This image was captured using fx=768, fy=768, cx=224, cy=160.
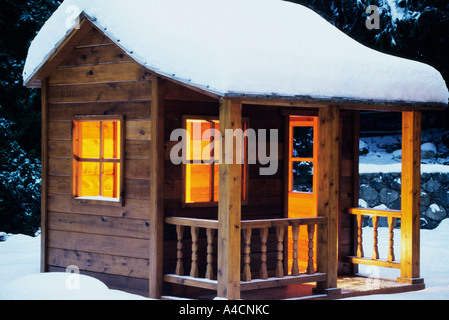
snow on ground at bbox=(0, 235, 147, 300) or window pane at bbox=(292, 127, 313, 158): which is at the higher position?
window pane at bbox=(292, 127, 313, 158)

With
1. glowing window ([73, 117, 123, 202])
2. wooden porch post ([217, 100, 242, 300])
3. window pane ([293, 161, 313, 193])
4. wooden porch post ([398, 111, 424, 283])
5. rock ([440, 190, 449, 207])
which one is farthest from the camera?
window pane ([293, 161, 313, 193])

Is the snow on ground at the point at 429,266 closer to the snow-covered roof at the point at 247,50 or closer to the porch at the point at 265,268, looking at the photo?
the porch at the point at 265,268

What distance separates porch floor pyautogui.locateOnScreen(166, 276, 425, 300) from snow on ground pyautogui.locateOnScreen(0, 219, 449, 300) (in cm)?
24

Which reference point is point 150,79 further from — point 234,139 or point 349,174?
point 349,174

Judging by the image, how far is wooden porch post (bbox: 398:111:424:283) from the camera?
1056 cm

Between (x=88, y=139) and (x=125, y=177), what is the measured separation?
108 cm

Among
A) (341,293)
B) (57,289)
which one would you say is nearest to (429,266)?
(341,293)

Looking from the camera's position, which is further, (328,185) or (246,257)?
(328,185)

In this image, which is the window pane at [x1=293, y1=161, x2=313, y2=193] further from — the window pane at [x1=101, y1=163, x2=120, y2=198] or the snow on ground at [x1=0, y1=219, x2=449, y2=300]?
the window pane at [x1=101, y1=163, x2=120, y2=198]

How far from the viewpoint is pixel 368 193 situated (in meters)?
17.4

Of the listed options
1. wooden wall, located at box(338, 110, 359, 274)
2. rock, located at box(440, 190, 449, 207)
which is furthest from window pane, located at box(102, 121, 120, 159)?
rock, located at box(440, 190, 449, 207)

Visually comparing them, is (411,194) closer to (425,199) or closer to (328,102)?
A: (328,102)

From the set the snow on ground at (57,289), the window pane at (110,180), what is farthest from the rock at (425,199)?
the snow on ground at (57,289)

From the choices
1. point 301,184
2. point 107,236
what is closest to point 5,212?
point 301,184
